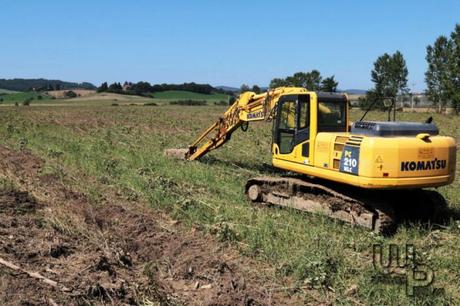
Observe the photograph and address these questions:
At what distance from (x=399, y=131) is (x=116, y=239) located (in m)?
4.89

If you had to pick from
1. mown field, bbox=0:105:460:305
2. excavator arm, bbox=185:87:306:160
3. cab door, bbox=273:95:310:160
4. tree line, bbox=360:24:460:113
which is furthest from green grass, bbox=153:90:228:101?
cab door, bbox=273:95:310:160

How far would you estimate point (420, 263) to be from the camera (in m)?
7.39

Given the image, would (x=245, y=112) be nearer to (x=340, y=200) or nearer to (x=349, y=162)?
(x=340, y=200)

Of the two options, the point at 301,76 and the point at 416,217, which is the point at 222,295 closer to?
the point at 416,217

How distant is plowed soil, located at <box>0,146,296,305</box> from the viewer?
6070 mm

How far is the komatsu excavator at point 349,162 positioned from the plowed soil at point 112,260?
8.18 feet

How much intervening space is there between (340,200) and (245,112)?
4903 mm

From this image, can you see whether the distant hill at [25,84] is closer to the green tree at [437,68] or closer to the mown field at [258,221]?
the green tree at [437,68]

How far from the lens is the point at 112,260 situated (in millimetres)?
7125

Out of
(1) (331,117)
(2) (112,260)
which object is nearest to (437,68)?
(1) (331,117)

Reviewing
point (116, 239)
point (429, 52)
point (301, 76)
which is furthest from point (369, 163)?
point (429, 52)

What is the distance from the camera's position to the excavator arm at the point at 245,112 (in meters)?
12.5

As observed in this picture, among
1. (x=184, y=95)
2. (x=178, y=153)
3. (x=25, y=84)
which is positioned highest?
(x=25, y=84)

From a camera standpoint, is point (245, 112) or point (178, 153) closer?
point (245, 112)
